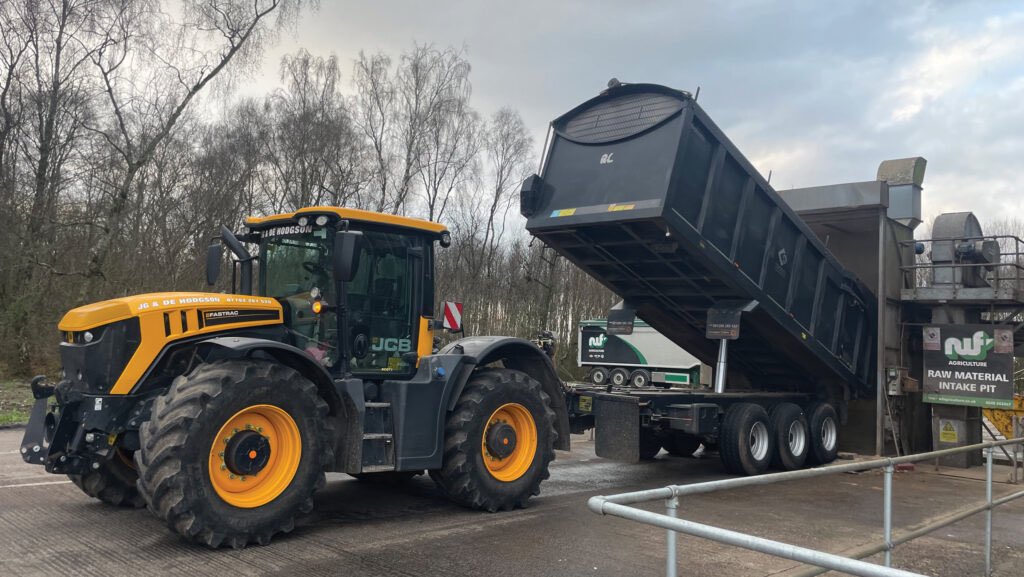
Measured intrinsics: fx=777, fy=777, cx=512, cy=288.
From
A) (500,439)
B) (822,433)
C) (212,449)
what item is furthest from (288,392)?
(822,433)

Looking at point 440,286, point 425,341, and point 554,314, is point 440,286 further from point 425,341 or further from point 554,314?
point 425,341

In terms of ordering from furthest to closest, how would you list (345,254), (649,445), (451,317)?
(649,445), (451,317), (345,254)

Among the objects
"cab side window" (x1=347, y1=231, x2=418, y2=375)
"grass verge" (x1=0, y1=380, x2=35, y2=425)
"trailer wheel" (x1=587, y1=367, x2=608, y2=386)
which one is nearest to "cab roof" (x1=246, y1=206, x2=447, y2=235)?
"cab side window" (x1=347, y1=231, x2=418, y2=375)

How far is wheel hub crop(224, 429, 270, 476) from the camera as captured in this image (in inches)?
216

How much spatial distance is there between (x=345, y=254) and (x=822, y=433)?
800 cm

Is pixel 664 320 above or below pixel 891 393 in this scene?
above

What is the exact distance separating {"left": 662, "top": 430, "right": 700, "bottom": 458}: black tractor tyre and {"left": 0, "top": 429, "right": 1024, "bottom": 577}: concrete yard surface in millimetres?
2384

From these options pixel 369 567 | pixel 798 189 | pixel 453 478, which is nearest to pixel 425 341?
pixel 453 478

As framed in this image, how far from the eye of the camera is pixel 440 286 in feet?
103

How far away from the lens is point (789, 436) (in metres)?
10.5

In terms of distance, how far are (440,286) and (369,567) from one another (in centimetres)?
2633

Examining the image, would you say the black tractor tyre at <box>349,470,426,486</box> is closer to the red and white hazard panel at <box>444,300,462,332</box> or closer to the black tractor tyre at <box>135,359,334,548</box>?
the red and white hazard panel at <box>444,300,462,332</box>

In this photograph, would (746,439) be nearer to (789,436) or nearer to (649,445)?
(789,436)

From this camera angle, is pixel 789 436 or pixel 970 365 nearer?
pixel 789 436
